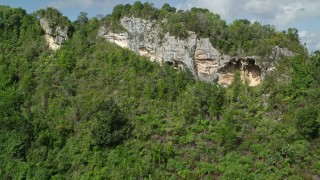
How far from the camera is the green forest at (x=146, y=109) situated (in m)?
36.6

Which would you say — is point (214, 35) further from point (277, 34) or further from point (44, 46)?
point (44, 46)

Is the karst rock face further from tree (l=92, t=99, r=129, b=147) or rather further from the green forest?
tree (l=92, t=99, r=129, b=147)

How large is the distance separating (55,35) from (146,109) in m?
15.6

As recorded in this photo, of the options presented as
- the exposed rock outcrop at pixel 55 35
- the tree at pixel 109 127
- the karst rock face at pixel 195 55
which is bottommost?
the tree at pixel 109 127

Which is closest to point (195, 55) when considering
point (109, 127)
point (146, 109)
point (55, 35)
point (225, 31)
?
point (225, 31)

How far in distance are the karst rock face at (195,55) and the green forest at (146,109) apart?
83 cm

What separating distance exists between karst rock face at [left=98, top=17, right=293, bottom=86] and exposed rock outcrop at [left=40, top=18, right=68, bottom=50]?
7.50 meters

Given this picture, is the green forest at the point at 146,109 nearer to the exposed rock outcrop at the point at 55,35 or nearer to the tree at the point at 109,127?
the tree at the point at 109,127

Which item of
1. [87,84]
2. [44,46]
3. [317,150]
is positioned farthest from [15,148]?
[317,150]

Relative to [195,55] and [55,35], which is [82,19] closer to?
[55,35]

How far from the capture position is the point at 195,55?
45656 millimetres

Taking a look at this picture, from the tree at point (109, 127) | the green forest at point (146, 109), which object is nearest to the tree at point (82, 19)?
the green forest at point (146, 109)

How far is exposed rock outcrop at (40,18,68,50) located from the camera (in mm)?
49844

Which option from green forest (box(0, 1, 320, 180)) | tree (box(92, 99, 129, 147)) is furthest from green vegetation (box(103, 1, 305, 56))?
tree (box(92, 99, 129, 147))
